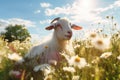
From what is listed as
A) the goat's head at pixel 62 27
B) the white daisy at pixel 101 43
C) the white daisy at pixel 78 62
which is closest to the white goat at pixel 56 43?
the goat's head at pixel 62 27

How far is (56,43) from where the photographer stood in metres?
8.12

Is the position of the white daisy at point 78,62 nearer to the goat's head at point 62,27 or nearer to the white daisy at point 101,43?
the white daisy at point 101,43

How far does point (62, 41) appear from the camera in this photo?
8.24 meters

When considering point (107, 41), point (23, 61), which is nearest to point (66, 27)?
point (23, 61)

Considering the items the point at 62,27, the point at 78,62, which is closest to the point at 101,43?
the point at 78,62

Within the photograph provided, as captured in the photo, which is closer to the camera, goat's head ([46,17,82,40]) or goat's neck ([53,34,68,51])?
goat's head ([46,17,82,40])

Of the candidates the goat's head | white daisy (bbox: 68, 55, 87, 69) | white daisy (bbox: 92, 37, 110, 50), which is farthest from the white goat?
white daisy (bbox: 68, 55, 87, 69)

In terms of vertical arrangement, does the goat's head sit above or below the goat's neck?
above

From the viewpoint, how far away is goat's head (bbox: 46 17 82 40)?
7.87 m

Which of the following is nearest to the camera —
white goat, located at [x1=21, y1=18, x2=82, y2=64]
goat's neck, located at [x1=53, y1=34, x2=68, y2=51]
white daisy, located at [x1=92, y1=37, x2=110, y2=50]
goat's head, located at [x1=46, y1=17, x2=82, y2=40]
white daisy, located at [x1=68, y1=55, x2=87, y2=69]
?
white daisy, located at [x1=68, y1=55, x2=87, y2=69]

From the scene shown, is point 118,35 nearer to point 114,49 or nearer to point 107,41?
point 114,49

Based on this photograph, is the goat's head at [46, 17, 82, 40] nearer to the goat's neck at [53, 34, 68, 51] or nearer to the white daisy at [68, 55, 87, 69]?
the goat's neck at [53, 34, 68, 51]

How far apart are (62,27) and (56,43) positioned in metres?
0.42

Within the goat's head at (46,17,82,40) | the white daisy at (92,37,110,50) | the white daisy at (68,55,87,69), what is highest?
the goat's head at (46,17,82,40)
